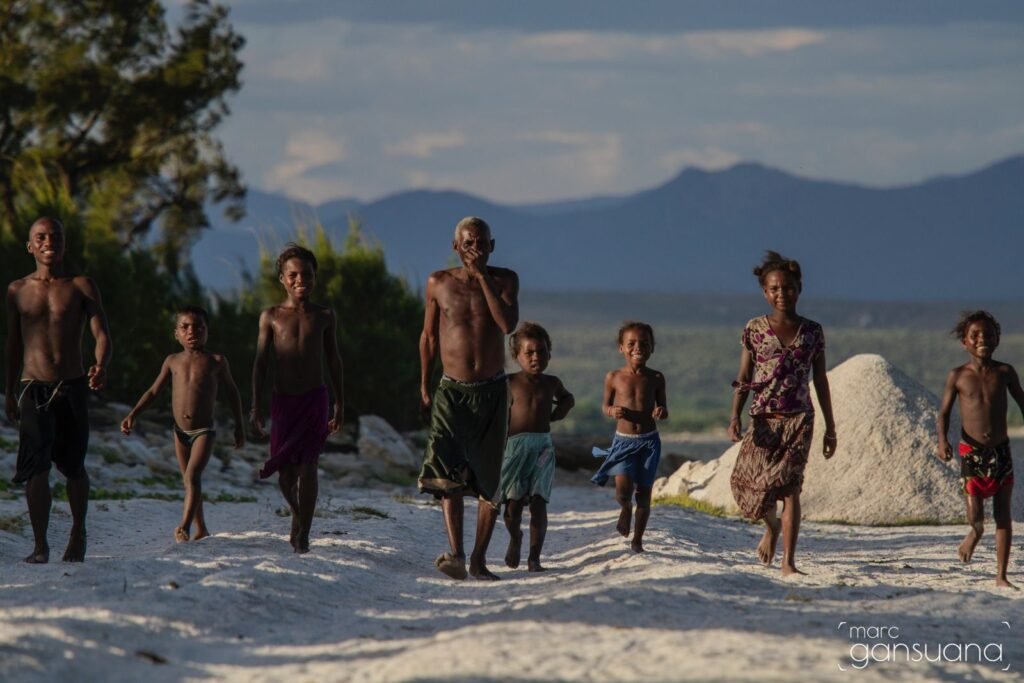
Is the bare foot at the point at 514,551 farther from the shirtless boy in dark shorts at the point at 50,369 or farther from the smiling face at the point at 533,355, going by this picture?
the shirtless boy in dark shorts at the point at 50,369

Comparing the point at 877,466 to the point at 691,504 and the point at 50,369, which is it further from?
the point at 50,369

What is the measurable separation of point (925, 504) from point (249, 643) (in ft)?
28.9

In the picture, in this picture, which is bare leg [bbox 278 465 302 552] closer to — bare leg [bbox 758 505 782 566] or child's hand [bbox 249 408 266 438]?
child's hand [bbox 249 408 266 438]

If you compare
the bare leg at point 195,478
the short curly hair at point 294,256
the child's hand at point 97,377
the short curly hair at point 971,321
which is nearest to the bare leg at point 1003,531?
the short curly hair at point 971,321

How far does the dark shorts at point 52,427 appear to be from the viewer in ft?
28.7

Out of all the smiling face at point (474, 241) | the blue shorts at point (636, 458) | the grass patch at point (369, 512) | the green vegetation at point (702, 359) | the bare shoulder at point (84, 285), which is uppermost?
the green vegetation at point (702, 359)

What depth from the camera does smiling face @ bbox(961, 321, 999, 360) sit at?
870 cm

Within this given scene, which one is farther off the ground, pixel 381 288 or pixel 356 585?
pixel 381 288

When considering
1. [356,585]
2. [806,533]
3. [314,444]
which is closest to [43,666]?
[356,585]

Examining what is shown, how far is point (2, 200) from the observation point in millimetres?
27969

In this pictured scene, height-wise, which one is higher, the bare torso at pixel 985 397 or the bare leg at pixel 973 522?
the bare torso at pixel 985 397

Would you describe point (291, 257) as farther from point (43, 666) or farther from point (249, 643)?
point (43, 666)

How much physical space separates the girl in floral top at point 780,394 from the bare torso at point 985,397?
0.90 m

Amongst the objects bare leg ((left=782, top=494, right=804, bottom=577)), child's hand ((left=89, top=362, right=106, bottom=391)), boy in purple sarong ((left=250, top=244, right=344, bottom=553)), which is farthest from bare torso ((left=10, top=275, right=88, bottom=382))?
bare leg ((left=782, top=494, right=804, bottom=577))
